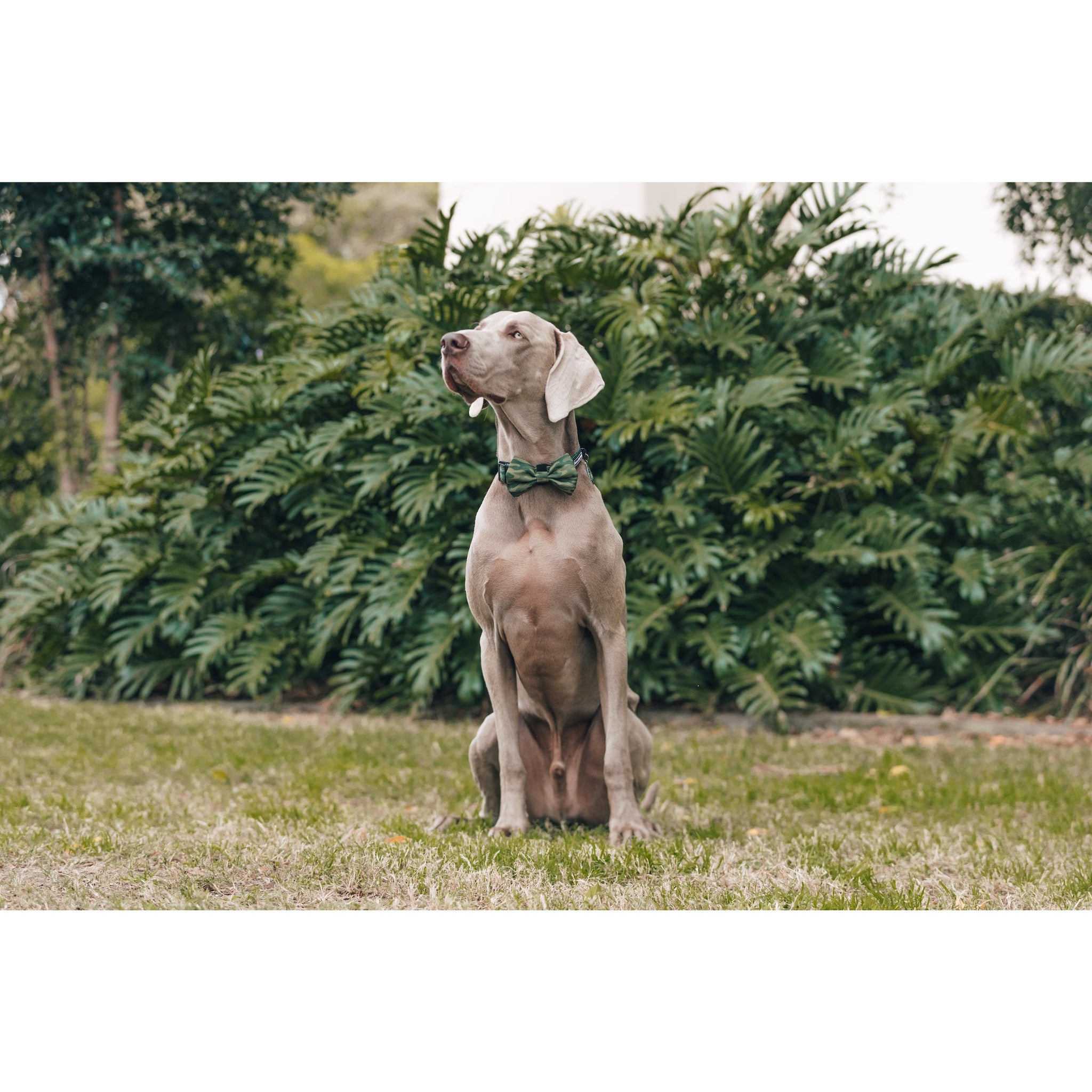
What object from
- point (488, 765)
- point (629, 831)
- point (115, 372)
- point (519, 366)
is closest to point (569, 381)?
point (519, 366)

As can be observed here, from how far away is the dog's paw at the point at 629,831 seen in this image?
12.3 feet

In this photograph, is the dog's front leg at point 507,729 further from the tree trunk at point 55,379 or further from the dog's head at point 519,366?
the tree trunk at point 55,379

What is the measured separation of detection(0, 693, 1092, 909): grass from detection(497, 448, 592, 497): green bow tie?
1.21 meters

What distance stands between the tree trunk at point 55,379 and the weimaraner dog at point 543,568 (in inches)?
261

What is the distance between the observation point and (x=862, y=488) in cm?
676

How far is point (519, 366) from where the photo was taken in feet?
11.9

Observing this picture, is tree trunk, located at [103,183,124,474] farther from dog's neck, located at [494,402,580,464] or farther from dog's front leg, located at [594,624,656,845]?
dog's front leg, located at [594,624,656,845]

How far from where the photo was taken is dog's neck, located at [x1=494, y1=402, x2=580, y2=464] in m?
3.71

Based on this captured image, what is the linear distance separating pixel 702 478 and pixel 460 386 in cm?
334

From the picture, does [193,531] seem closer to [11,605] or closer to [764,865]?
[11,605]

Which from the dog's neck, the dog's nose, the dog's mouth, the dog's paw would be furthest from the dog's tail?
the dog's nose

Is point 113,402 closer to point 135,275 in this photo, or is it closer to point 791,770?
point 135,275

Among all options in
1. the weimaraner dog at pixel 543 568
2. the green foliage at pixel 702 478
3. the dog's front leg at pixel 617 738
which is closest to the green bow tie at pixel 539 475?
the weimaraner dog at pixel 543 568

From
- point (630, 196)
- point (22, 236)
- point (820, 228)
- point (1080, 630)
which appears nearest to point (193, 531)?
point (22, 236)
